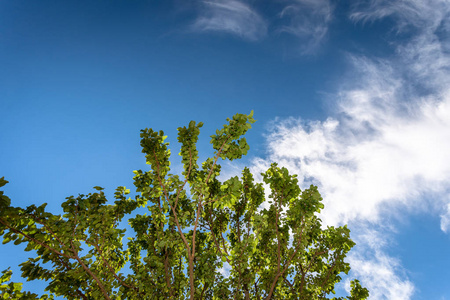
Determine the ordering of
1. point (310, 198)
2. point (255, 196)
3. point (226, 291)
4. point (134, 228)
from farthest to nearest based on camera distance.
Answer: point (255, 196) < point (134, 228) < point (310, 198) < point (226, 291)

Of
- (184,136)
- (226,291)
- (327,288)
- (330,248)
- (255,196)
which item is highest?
(255,196)

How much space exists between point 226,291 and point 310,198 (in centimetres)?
356

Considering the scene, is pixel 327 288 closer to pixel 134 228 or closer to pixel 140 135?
pixel 134 228

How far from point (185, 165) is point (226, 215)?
3.81 meters

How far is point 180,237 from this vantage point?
18.0 feet

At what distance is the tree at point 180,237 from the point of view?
4.29m

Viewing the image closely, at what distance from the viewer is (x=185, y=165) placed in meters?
5.62

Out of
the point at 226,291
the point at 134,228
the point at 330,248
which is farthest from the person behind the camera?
the point at 330,248

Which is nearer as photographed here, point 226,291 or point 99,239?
point 99,239

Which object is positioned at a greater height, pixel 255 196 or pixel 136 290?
pixel 255 196

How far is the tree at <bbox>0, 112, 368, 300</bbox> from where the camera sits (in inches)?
169

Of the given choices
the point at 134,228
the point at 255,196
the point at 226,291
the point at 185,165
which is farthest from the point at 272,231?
the point at 134,228

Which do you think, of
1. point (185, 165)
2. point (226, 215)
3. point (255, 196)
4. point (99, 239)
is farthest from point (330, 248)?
point (99, 239)

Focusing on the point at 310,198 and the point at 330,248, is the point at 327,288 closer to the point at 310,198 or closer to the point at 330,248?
the point at 330,248
